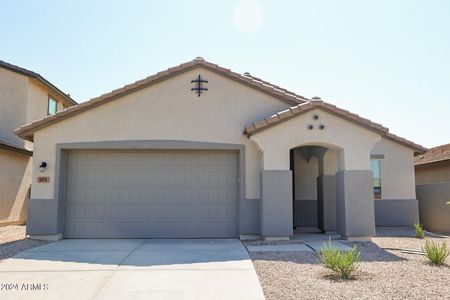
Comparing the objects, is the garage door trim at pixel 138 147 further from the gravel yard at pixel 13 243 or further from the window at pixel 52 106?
the window at pixel 52 106

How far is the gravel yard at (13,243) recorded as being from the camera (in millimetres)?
9275

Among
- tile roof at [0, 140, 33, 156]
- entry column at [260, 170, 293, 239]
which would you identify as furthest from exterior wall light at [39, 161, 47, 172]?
entry column at [260, 170, 293, 239]

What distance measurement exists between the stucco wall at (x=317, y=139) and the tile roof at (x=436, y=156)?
1034cm

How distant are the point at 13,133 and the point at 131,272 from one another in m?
11.8

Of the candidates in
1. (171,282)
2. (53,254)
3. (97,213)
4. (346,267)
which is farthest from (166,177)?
(346,267)

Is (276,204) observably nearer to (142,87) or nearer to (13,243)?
(142,87)

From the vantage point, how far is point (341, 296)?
573 centimetres

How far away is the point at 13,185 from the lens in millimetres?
15602

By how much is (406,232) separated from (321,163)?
4.06m

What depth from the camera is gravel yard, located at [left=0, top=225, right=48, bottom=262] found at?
9.27m

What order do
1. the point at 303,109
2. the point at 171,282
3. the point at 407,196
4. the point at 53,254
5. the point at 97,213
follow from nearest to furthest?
the point at 171,282 < the point at 53,254 < the point at 303,109 < the point at 97,213 < the point at 407,196

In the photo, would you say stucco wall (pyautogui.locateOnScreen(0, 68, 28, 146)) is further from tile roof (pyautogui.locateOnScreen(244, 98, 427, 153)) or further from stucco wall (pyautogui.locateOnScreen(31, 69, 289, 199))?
tile roof (pyautogui.locateOnScreen(244, 98, 427, 153))

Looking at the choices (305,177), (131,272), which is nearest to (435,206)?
(305,177)

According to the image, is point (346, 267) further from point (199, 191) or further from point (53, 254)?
→ point (53, 254)
